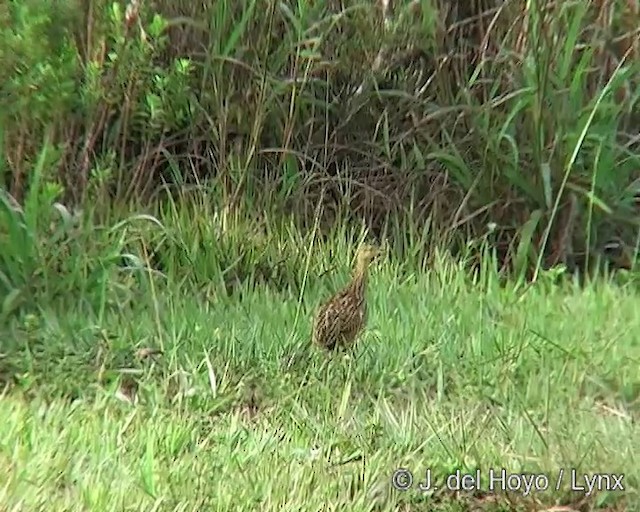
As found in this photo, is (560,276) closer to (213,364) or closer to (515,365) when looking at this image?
(515,365)

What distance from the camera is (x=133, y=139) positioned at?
168 inches

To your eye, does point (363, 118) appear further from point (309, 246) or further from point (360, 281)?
point (360, 281)

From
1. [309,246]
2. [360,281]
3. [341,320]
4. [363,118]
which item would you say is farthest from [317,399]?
[363,118]

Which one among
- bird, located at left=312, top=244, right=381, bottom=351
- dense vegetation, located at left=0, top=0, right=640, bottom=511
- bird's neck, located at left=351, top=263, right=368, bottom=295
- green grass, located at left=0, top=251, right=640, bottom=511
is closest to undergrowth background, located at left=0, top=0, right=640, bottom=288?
dense vegetation, located at left=0, top=0, right=640, bottom=511

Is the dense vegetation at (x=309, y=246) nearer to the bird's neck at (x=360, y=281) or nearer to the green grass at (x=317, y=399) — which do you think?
the green grass at (x=317, y=399)

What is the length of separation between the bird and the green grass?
1.7 inches

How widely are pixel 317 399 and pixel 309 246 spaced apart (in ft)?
3.53

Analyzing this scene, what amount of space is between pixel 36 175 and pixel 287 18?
4.10ft

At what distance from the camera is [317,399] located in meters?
2.89

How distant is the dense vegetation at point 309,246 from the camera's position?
256cm

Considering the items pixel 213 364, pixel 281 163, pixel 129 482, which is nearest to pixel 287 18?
pixel 281 163

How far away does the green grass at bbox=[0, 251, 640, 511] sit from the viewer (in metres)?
2.42

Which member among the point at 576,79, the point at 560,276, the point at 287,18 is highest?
the point at 287,18

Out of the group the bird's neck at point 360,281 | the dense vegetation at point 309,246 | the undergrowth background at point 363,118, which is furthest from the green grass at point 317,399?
the undergrowth background at point 363,118
